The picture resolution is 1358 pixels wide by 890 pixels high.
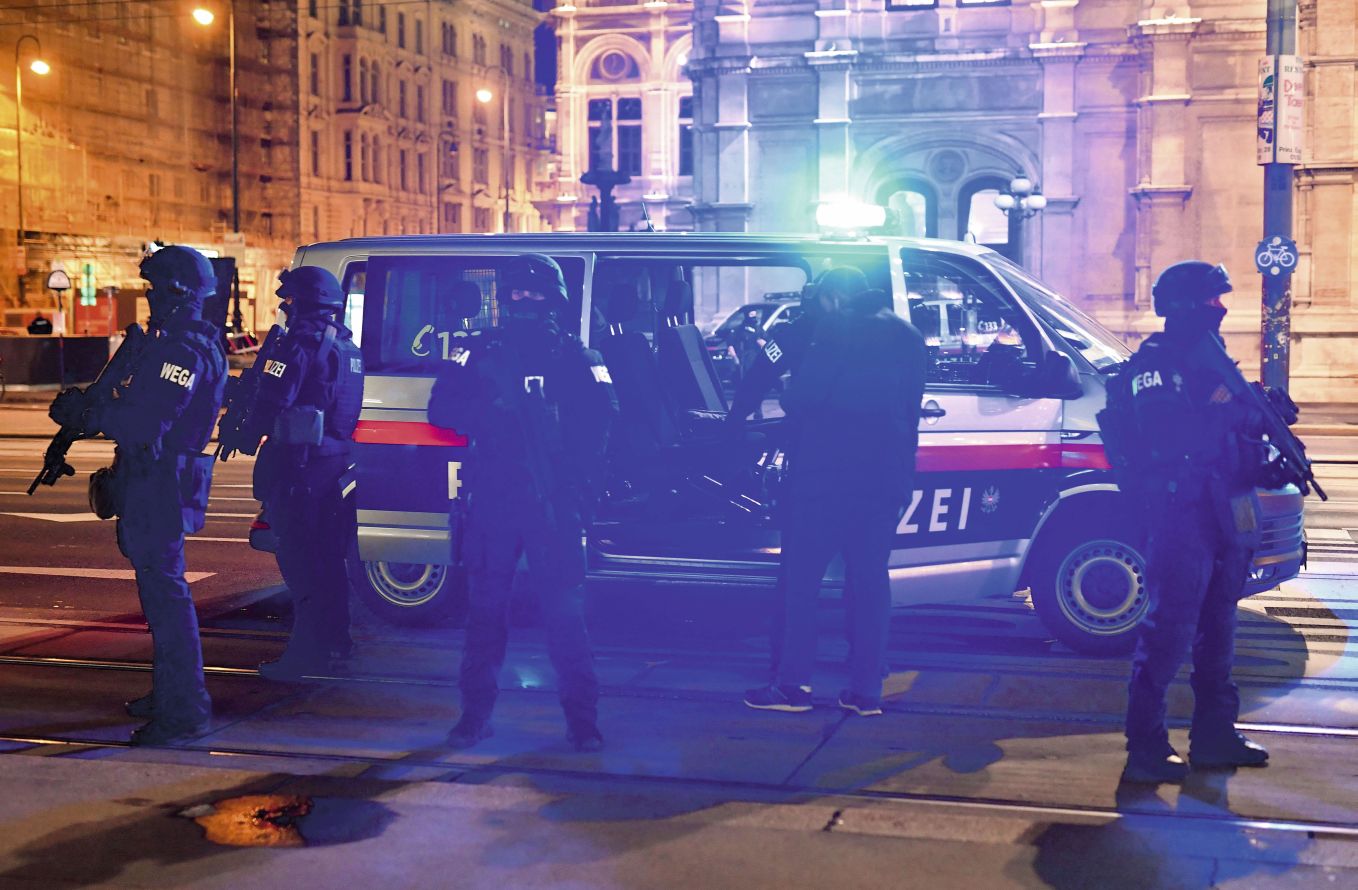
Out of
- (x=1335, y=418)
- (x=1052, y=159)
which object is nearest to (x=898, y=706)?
(x=1335, y=418)

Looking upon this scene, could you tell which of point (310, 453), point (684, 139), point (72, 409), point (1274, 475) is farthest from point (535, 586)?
point (684, 139)

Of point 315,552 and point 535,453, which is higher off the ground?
point 535,453

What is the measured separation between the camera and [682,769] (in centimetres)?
631

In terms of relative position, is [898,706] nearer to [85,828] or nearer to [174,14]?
[85,828]

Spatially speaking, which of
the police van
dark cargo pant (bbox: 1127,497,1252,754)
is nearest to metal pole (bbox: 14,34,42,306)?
the police van

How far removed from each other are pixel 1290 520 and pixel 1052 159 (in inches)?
986

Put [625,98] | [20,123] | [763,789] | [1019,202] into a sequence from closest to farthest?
[763,789] → [1019,202] → [20,123] → [625,98]

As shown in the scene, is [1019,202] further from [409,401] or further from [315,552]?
[315,552]

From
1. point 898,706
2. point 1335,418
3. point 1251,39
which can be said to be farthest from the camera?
point 1251,39

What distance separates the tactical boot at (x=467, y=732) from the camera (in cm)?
666

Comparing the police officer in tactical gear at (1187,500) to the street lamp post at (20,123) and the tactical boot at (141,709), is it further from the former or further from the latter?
the street lamp post at (20,123)

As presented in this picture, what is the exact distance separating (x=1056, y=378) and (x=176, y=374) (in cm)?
377

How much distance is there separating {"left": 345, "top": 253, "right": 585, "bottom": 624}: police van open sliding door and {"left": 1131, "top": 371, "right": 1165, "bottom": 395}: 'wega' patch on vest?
3071 mm

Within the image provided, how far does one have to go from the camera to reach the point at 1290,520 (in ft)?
26.5
